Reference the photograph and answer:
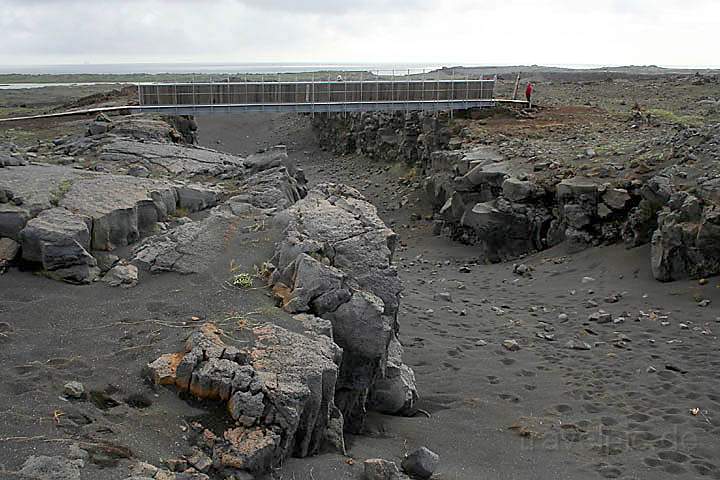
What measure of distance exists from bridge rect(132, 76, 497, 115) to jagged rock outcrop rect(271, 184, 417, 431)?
47.9 feet

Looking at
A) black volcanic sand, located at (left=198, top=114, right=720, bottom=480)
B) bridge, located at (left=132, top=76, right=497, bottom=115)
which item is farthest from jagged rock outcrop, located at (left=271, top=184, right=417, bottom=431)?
bridge, located at (left=132, top=76, right=497, bottom=115)

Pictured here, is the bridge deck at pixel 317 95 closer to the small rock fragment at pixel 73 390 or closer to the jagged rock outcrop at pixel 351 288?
the jagged rock outcrop at pixel 351 288

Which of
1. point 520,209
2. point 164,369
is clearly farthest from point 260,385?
point 520,209

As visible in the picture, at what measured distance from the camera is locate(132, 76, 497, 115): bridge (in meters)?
23.3

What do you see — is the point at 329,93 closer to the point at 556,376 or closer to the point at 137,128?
the point at 137,128

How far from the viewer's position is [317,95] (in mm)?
25406

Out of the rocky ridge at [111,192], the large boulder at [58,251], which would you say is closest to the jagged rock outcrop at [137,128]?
the rocky ridge at [111,192]

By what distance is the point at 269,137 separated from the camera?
39531 mm

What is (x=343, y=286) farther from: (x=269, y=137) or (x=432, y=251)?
(x=269, y=137)

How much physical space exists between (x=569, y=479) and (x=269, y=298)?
154 inches

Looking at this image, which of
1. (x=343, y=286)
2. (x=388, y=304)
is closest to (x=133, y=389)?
(x=343, y=286)

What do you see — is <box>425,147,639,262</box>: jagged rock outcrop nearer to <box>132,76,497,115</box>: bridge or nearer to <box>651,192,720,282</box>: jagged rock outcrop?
<box>651,192,720,282</box>: jagged rock outcrop

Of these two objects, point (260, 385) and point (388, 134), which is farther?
point (388, 134)

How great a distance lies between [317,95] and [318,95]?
49 mm
